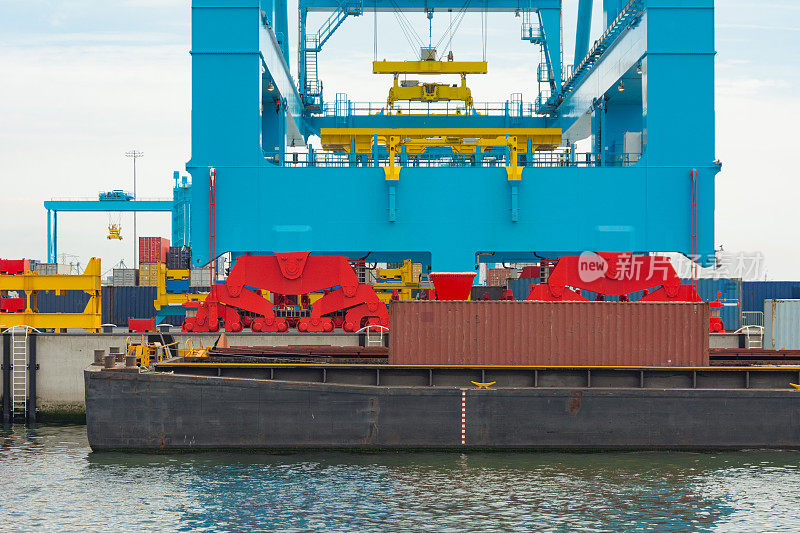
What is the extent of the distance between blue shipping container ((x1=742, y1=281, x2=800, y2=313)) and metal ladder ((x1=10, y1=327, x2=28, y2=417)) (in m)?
40.1

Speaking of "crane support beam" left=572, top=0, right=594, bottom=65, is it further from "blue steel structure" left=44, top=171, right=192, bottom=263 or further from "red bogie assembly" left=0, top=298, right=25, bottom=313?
"blue steel structure" left=44, top=171, right=192, bottom=263

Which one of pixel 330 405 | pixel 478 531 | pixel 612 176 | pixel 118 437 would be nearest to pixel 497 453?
pixel 330 405

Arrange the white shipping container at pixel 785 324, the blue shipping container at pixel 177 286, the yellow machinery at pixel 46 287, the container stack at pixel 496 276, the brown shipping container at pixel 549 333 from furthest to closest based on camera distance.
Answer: the container stack at pixel 496 276
the blue shipping container at pixel 177 286
the yellow machinery at pixel 46 287
the white shipping container at pixel 785 324
the brown shipping container at pixel 549 333

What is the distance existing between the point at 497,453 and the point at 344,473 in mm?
4899

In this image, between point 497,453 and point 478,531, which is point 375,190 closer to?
point 497,453

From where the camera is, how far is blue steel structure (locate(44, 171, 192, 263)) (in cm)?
9419

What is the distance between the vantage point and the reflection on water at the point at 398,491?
1825cm

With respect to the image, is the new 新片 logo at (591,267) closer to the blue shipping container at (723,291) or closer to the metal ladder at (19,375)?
the blue shipping container at (723,291)

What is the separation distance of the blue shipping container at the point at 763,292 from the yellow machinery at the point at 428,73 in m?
19.9

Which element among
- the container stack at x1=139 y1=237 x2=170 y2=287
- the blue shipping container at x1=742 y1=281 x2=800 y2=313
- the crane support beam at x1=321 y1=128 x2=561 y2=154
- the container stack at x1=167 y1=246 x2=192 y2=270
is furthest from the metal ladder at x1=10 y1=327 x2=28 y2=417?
the blue shipping container at x1=742 y1=281 x2=800 y2=313

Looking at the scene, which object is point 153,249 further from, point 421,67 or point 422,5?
point 422,5

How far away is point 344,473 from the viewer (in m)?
22.4

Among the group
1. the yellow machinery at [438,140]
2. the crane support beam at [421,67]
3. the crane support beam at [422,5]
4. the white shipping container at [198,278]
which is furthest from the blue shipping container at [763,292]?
the white shipping container at [198,278]

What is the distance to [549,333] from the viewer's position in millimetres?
25672
